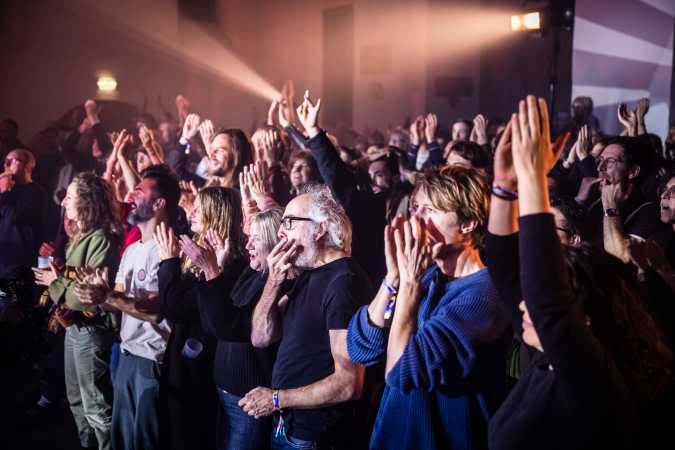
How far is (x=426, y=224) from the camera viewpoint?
2.15 m

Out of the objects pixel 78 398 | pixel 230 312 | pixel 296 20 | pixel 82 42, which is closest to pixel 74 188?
pixel 78 398

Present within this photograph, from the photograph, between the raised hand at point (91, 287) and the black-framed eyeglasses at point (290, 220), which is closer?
the black-framed eyeglasses at point (290, 220)

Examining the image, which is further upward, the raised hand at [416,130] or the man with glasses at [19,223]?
the raised hand at [416,130]

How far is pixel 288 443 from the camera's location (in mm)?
2428

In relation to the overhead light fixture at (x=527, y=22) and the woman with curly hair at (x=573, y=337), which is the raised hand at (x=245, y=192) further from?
the overhead light fixture at (x=527, y=22)

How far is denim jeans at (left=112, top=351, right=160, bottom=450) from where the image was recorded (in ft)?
10.5

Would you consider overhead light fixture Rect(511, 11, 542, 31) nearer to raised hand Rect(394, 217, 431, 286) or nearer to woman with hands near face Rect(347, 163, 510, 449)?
woman with hands near face Rect(347, 163, 510, 449)

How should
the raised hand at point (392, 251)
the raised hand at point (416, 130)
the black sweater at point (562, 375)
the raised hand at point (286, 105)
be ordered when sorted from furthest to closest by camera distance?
the raised hand at point (416, 130) → the raised hand at point (286, 105) → the raised hand at point (392, 251) → the black sweater at point (562, 375)

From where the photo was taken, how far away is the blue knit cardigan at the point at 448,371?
5.97 ft

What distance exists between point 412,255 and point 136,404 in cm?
199

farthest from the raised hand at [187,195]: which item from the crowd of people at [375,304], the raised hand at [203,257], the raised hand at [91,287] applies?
the raised hand at [203,257]

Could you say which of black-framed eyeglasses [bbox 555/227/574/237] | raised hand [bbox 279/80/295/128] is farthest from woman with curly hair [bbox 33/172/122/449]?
black-framed eyeglasses [bbox 555/227/574/237]

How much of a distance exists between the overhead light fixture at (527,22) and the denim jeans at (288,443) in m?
6.68

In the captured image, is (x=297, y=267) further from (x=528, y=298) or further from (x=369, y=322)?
(x=528, y=298)
